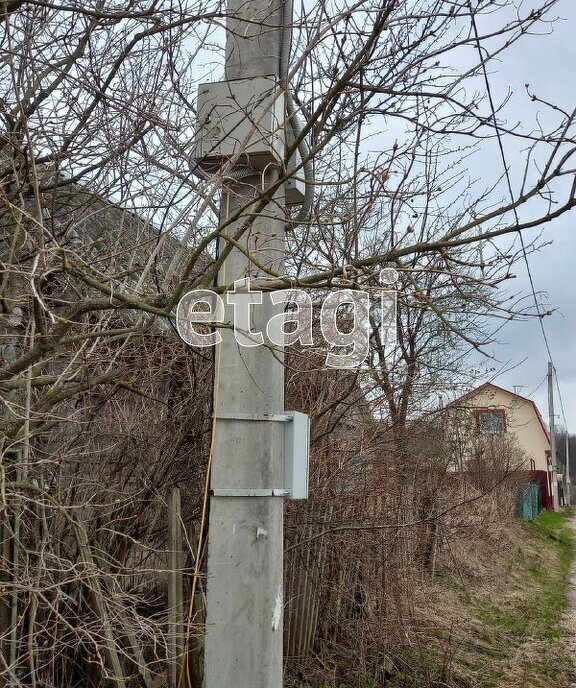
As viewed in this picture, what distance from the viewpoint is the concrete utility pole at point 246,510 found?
3396 millimetres

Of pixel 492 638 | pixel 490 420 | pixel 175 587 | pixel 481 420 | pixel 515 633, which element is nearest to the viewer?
pixel 175 587

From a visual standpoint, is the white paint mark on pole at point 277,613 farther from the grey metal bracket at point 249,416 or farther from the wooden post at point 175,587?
the wooden post at point 175,587

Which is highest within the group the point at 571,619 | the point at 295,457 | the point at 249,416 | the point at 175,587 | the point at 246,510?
the point at 249,416

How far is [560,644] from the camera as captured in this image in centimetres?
845

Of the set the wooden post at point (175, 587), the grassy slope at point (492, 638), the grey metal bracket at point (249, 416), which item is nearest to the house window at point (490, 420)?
the grassy slope at point (492, 638)

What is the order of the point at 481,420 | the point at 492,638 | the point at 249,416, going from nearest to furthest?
the point at 249,416 → the point at 492,638 → the point at 481,420

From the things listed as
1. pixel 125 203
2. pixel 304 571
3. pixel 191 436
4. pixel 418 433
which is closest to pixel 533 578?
pixel 418 433

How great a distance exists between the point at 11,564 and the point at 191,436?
5.26 feet

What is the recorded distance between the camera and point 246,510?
347 cm

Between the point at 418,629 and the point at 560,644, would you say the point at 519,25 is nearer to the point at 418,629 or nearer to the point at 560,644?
the point at 418,629

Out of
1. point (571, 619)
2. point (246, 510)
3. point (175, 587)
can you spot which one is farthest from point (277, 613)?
point (571, 619)

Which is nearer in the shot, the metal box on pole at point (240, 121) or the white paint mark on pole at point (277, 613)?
the white paint mark on pole at point (277, 613)

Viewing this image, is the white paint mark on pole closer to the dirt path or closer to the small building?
the dirt path

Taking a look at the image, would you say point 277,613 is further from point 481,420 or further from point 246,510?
point 481,420
